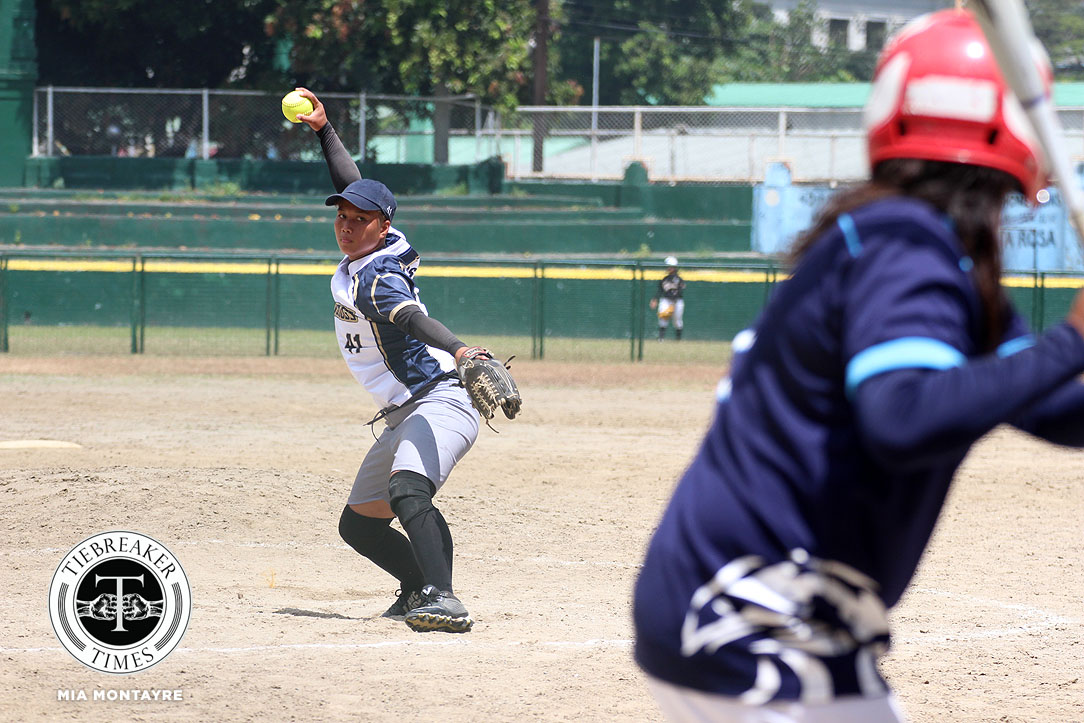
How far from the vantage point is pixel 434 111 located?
90.9ft

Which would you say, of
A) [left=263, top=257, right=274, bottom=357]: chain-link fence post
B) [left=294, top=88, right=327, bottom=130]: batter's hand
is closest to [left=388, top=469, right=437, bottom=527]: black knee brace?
[left=294, top=88, right=327, bottom=130]: batter's hand

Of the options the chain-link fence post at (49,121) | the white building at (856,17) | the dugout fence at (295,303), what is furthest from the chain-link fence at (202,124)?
the white building at (856,17)

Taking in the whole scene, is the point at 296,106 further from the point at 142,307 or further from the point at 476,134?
the point at 476,134

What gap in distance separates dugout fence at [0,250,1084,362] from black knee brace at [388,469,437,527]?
14.6 metres

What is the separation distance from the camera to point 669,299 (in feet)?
71.7

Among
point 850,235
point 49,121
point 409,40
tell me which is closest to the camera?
point 850,235

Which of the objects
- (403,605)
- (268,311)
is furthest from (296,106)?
(268,311)

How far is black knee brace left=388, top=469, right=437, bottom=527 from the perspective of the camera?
5.97m

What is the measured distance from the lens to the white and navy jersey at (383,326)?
5930 mm

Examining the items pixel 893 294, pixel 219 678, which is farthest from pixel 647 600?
pixel 219 678

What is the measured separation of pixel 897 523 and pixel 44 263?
21002 mm

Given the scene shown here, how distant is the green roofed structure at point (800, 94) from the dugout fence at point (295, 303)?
27487 mm

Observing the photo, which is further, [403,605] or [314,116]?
[314,116]

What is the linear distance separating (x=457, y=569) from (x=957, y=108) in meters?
6.04
